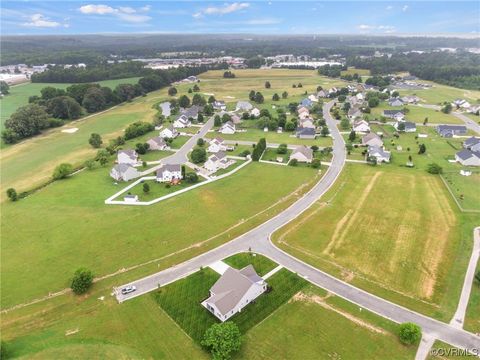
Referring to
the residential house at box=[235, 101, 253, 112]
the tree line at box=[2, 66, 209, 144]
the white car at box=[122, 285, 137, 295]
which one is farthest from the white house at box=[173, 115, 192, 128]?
the white car at box=[122, 285, 137, 295]

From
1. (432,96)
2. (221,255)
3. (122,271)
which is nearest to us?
(122,271)

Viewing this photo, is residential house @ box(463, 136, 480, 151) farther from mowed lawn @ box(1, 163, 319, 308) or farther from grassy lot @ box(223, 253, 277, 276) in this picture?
grassy lot @ box(223, 253, 277, 276)

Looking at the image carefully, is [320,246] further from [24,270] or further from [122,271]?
[24,270]

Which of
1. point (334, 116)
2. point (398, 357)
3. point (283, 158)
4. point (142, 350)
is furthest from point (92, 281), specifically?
point (334, 116)

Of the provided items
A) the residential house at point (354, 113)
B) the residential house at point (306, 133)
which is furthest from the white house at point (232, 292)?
the residential house at point (354, 113)

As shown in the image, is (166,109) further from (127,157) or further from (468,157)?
(468,157)

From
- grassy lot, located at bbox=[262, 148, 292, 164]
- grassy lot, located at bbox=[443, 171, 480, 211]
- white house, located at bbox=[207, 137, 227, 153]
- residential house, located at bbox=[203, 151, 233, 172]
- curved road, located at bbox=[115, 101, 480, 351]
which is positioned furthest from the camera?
white house, located at bbox=[207, 137, 227, 153]

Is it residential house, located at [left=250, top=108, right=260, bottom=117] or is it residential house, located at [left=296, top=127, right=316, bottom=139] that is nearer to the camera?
residential house, located at [left=296, top=127, right=316, bottom=139]

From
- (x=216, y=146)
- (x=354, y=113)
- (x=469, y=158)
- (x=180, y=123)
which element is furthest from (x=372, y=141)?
(x=180, y=123)
